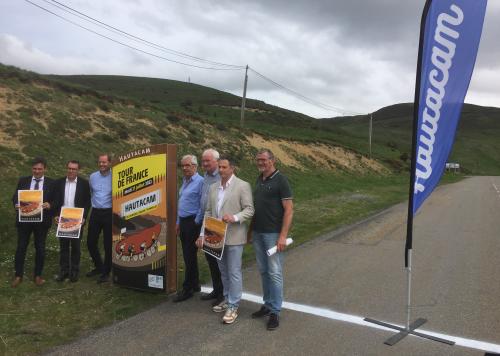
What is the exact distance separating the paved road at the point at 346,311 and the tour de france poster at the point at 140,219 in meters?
0.67

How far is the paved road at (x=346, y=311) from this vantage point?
4.39 metres

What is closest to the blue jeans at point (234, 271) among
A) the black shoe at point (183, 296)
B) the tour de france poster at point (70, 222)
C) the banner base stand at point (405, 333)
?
the black shoe at point (183, 296)

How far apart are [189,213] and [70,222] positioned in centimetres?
205

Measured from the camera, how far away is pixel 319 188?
2480 cm

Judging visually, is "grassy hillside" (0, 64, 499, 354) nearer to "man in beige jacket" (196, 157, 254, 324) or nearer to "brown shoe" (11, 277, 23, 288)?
"brown shoe" (11, 277, 23, 288)

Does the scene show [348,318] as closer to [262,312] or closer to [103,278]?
[262,312]

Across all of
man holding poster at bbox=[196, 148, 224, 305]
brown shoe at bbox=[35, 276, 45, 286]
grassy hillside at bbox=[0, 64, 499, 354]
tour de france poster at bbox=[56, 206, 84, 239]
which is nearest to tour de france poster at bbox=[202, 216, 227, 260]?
man holding poster at bbox=[196, 148, 224, 305]

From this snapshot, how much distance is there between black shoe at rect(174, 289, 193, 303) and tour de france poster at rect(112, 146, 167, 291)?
25 centimetres

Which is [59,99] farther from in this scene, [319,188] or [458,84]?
[458,84]

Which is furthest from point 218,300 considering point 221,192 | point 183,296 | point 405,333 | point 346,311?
point 405,333

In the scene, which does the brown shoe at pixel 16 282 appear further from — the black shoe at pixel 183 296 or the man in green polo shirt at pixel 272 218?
the man in green polo shirt at pixel 272 218

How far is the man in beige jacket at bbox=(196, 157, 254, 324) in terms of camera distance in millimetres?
4992

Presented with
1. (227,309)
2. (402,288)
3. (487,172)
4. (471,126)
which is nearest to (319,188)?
(402,288)

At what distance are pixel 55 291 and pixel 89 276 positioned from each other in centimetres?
74
